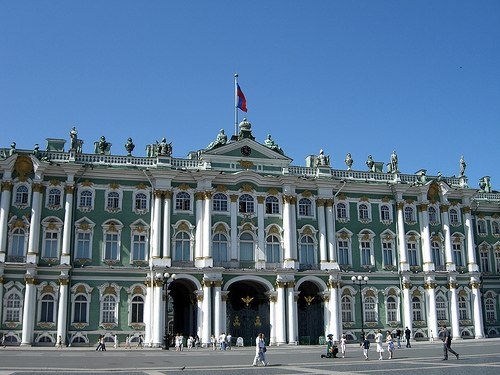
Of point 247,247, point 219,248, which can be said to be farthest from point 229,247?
point 247,247

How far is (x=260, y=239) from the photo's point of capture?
194ft

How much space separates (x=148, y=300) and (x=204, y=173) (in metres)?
12.5

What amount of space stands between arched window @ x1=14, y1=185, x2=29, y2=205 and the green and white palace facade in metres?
0.09

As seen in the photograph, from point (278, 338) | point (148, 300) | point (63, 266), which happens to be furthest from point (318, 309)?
point (63, 266)

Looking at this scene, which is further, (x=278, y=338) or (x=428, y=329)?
(x=428, y=329)

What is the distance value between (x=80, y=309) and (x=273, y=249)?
1823 centimetres

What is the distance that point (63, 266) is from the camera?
54.0 m

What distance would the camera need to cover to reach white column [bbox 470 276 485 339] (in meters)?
64.3

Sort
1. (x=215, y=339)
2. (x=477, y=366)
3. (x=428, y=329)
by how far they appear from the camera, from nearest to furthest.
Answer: (x=477, y=366) → (x=215, y=339) → (x=428, y=329)

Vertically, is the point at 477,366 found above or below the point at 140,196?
below

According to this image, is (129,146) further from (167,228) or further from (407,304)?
(407,304)

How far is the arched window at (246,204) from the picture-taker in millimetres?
59656

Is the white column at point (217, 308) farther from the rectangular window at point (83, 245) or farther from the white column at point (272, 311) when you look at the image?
the rectangular window at point (83, 245)

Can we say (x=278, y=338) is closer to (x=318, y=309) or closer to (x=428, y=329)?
(x=318, y=309)
